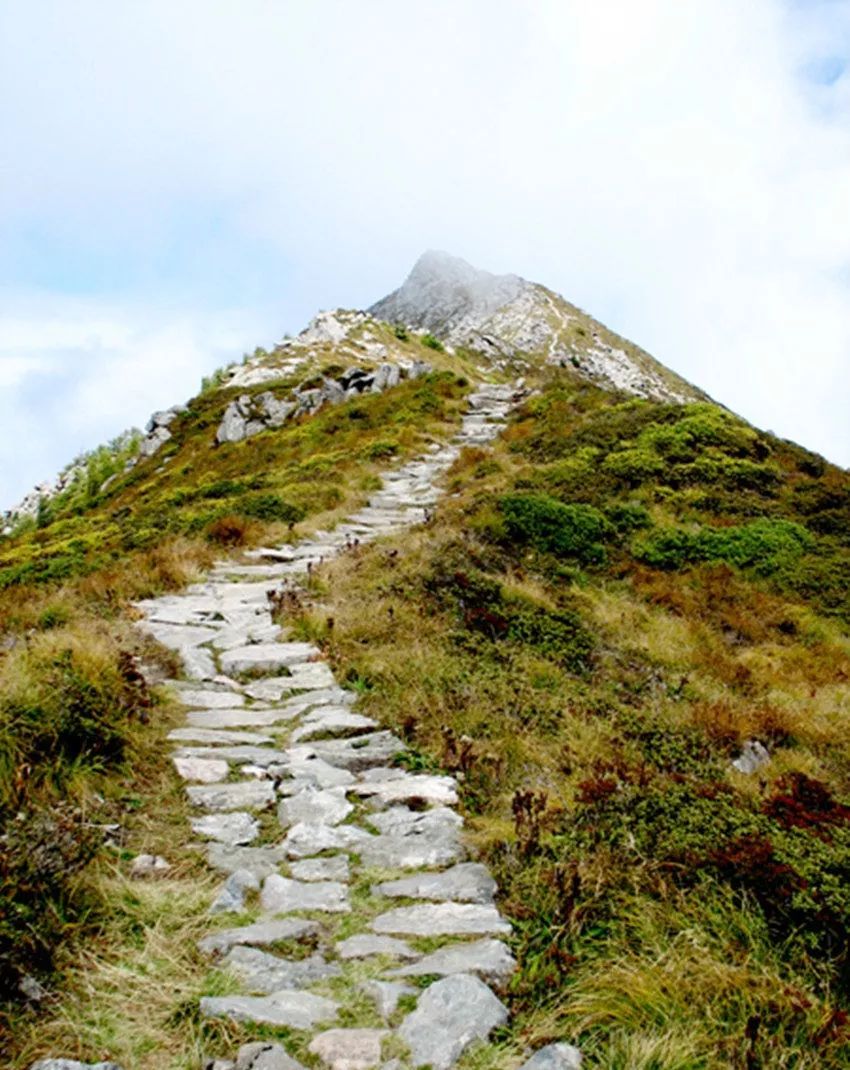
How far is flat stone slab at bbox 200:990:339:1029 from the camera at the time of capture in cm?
299

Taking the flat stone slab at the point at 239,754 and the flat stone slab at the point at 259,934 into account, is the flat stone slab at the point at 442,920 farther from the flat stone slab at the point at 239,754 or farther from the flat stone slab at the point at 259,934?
the flat stone slab at the point at 239,754

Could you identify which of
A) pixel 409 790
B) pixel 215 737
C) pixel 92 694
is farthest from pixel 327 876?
pixel 92 694

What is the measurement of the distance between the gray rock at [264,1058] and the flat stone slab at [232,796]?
220 centimetres

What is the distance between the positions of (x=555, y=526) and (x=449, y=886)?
917cm

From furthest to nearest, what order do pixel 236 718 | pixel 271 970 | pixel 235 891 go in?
pixel 236 718 < pixel 235 891 < pixel 271 970

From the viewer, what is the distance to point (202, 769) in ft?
17.6

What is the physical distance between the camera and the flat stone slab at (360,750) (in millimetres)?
5785

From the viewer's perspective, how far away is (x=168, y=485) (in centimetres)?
2705

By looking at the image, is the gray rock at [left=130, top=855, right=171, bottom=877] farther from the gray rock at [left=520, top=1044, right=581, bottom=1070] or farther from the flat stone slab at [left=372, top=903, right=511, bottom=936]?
the gray rock at [left=520, top=1044, right=581, bottom=1070]

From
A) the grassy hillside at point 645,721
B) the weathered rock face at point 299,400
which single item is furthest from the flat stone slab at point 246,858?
the weathered rock face at point 299,400

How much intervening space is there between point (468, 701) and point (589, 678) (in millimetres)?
1760

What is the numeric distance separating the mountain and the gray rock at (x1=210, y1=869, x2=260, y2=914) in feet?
0.12

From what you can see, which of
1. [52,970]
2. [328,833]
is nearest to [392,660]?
[328,833]

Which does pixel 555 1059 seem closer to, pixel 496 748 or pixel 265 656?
pixel 496 748
